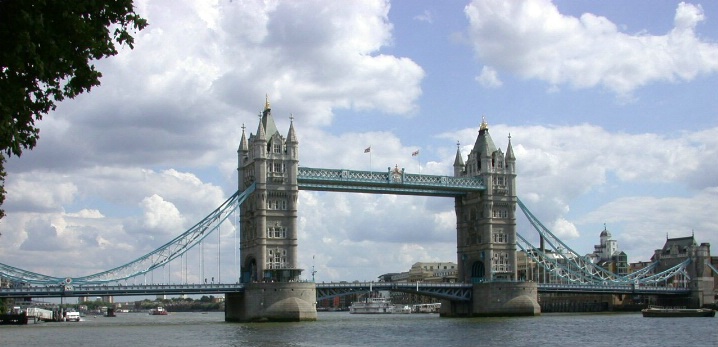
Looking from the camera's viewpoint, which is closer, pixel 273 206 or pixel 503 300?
pixel 273 206

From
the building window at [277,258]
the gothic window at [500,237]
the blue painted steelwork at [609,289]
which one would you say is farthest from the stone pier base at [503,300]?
the building window at [277,258]

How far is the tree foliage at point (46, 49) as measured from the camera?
25.2 meters

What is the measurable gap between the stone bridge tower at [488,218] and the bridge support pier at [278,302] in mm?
31543

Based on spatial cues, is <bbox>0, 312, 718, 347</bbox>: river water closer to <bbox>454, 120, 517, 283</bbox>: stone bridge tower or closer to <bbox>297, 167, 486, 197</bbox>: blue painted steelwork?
<bbox>297, 167, 486, 197</bbox>: blue painted steelwork

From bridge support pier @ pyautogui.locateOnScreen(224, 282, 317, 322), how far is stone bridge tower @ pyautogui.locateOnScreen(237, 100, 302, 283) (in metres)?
3.03

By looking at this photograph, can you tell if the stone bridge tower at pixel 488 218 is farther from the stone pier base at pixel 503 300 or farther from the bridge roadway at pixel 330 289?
the bridge roadway at pixel 330 289

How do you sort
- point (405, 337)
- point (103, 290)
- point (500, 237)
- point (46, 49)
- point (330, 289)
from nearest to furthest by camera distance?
point (46, 49) < point (405, 337) < point (103, 290) < point (330, 289) < point (500, 237)

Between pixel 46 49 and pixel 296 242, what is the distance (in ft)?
305

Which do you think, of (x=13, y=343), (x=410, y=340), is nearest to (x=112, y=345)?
(x=13, y=343)

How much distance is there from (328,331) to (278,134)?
36.0 meters

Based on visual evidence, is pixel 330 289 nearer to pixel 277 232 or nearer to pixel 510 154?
pixel 277 232

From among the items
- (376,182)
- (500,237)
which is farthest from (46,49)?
(500,237)

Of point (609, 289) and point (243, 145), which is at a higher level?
point (243, 145)

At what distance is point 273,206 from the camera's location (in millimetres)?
117875
